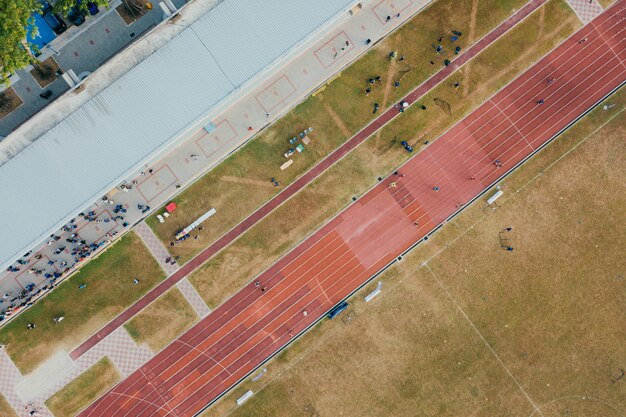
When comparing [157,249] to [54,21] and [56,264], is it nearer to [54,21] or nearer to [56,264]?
[56,264]

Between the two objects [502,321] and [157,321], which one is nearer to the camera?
[157,321]

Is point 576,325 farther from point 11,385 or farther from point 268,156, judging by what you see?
point 11,385

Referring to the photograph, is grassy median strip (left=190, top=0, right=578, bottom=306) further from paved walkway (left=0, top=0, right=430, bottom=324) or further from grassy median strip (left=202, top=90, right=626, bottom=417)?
grassy median strip (left=202, top=90, right=626, bottom=417)

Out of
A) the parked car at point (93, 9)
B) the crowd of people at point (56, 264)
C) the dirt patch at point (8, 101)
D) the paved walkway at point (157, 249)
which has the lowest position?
the paved walkway at point (157, 249)

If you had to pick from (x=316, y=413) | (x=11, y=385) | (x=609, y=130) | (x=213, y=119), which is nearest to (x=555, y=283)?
(x=609, y=130)

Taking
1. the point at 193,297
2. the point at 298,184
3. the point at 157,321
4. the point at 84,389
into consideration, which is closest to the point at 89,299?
the point at 157,321

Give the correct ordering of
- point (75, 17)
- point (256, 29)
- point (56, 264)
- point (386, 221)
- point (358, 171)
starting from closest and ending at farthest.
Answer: point (256, 29)
point (75, 17)
point (56, 264)
point (358, 171)
point (386, 221)

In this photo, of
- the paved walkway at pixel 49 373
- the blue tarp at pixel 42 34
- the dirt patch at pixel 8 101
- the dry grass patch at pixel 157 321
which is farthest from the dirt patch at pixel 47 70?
the paved walkway at pixel 49 373

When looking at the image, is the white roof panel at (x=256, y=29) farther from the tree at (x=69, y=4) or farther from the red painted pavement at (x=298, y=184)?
the red painted pavement at (x=298, y=184)
